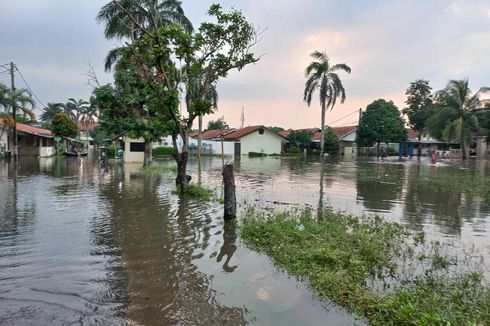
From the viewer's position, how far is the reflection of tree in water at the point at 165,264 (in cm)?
473

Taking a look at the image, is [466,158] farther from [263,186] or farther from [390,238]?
[390,238]

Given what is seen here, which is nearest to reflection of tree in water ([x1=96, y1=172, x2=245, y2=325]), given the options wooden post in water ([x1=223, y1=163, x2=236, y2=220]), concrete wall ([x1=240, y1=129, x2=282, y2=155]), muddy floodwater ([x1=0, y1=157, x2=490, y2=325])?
muddy floodwater ([x1=0, y1=157, x2=490, y2=325])

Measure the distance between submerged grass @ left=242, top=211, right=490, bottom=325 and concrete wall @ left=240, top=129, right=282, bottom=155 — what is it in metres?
46.5

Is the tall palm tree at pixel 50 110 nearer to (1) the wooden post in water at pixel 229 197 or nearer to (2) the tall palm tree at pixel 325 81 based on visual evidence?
(2) the tall palm tree at pixel 325 81

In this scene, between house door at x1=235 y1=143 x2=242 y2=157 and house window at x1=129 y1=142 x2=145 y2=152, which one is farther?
house door at x1=235 y1=143 x2=242 y2=157

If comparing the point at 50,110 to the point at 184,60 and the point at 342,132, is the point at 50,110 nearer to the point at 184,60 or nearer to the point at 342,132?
the point at 342,132

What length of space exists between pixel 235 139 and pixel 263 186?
38.6 m

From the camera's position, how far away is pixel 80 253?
698 centimetres

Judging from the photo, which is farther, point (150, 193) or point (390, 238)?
point (150, 193)

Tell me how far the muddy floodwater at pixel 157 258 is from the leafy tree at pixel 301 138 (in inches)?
1735

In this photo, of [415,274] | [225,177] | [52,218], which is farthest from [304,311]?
[52,218]

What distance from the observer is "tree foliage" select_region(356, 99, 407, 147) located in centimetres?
5303

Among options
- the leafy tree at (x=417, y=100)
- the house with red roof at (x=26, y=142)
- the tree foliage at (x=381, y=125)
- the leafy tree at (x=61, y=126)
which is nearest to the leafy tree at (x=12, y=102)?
the house with red roof at (x=26, y=142)

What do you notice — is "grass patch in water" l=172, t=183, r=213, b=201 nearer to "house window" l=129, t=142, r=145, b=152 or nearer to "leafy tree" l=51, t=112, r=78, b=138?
"house window" l=129, t=142, r=145, b=152
